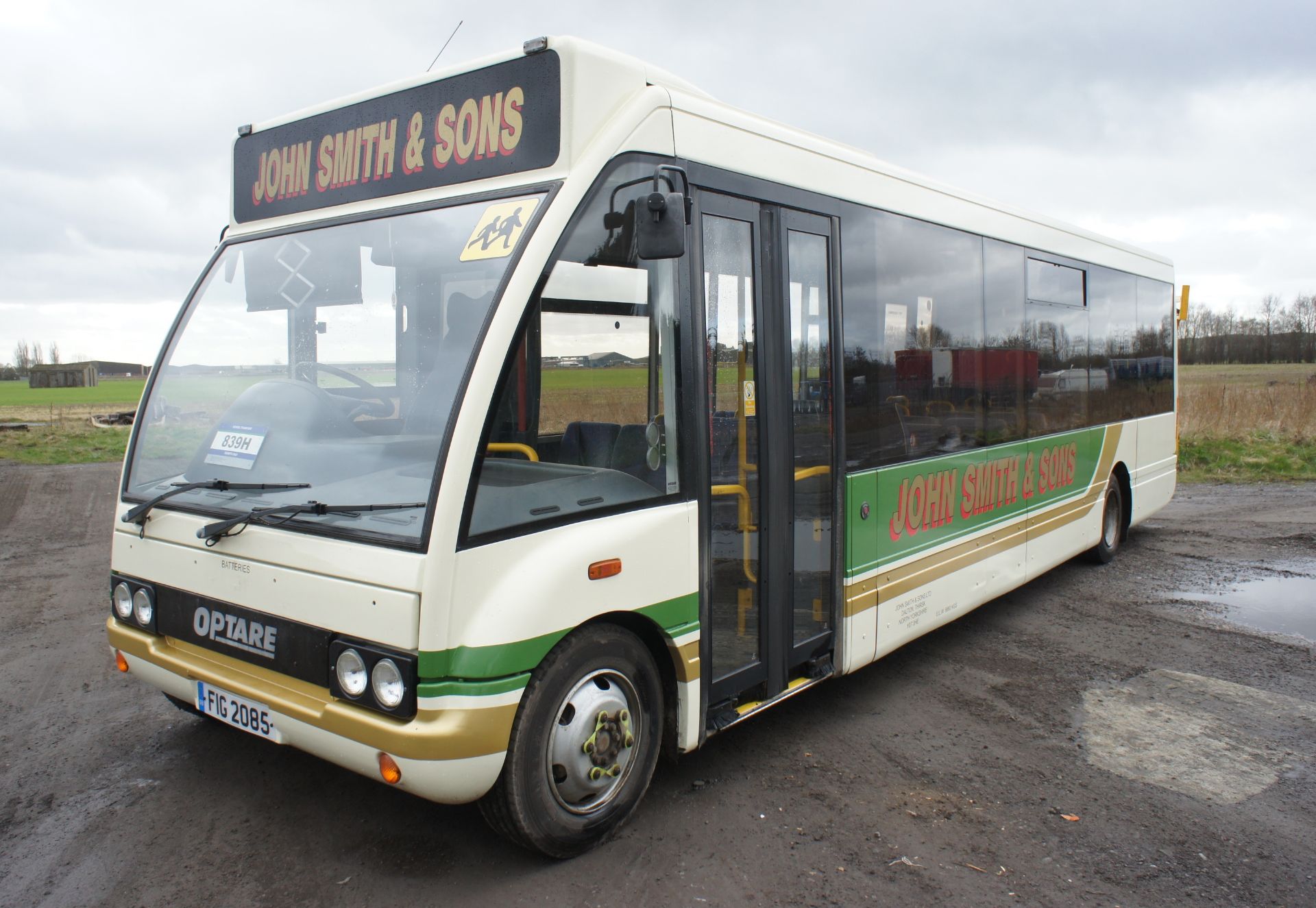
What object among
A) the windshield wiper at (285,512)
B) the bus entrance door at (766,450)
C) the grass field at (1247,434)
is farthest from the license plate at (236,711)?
the grass field at (1247,434)

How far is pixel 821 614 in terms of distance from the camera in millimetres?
4613

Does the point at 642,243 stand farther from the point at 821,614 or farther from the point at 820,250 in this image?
the point at 821,614

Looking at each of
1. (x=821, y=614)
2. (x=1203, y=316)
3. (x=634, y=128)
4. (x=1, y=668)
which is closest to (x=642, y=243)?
(x=634, y=128)

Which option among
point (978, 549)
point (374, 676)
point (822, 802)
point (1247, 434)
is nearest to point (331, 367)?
point (374, 676)

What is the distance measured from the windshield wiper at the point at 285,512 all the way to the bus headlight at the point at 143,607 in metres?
0.65

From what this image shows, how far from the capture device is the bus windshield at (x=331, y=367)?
312 cm

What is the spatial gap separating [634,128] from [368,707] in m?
2.27

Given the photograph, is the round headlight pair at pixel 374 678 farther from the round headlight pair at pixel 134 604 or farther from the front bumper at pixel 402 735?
the round headlight pair at pixel 134 604

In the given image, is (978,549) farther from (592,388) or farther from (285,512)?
(285,512)

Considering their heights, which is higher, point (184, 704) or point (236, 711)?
Answer: point (236, 711)

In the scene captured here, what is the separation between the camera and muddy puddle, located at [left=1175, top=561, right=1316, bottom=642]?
6.75 m

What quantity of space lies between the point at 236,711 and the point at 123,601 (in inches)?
35.0

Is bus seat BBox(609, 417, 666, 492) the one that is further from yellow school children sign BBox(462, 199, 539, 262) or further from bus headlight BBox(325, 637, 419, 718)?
bus headlight BBox(325, 637, 419, 718)

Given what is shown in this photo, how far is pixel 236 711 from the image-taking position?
11.1 ft
